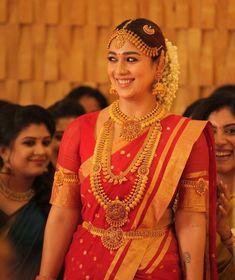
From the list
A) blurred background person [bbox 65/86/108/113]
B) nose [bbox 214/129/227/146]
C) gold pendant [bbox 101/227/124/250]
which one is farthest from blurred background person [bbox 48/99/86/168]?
gold pendant [bbox 101/227/124/250]

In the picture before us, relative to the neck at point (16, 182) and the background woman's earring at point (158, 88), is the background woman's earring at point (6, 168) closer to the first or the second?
the neck at point (16, 182)

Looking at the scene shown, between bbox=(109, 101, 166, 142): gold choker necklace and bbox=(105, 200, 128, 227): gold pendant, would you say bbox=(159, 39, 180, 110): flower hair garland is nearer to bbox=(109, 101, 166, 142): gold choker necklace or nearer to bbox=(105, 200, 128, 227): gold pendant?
bbox=(109, 101, 166, 142): gold choker necklace

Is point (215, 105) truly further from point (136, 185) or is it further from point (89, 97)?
point (89, 97)

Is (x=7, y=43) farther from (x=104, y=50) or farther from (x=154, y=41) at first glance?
(x=154, y=41)

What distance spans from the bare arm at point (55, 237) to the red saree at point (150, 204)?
0.15ft

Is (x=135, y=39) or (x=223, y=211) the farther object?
(x=223, y=211)

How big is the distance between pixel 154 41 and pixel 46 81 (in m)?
2.37

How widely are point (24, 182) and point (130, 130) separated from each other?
2.82ft

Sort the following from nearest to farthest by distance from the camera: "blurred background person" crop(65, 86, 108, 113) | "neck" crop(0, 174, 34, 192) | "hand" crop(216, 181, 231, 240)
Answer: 1. "hand" crop(216, 181, 231, 240)
2. "neck" crop(0, 174, 34, 192)
3. "blurred background person" crop(65, 86, 108, 113)

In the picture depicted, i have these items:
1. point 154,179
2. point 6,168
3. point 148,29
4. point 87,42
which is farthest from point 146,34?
point 87,42

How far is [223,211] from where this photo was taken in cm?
309

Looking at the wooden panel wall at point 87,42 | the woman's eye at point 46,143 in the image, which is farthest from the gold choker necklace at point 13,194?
the wooden panel wall at point 87,42

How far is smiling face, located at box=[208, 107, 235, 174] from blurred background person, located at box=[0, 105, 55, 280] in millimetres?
758

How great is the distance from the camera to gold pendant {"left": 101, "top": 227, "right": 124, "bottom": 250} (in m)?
2.76
